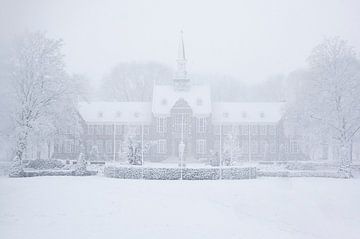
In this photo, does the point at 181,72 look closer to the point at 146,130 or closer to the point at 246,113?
the point at 146,130

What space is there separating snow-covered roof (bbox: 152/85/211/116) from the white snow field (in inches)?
773

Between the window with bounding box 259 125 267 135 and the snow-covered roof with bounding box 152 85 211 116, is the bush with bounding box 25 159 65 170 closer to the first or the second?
the snow-covered roof with bounding box 152 85 211 116

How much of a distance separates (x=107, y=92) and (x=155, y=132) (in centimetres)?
993

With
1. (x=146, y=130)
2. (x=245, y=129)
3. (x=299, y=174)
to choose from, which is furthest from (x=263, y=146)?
(x=299, y=174)

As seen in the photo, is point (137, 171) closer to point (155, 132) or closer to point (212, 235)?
point (212, 235)

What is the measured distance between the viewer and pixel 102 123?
37688mm

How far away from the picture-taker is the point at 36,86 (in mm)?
24125

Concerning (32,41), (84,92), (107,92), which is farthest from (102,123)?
(32,41)

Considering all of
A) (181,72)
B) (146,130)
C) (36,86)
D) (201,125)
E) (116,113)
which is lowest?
(146,130)

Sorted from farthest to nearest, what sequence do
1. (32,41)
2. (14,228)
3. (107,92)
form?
(107,92) → (32,41) → (14,228)

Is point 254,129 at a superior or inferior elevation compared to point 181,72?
inferior

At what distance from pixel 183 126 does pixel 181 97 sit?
8.78ft

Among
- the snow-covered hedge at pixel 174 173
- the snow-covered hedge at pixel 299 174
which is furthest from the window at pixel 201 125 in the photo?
the snow-covered hedge at pixel 174 173

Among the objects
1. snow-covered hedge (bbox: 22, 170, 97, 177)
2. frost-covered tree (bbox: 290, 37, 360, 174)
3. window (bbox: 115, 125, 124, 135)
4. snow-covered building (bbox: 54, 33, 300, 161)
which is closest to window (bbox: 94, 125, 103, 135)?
snow-covered building (bbox: 54, 33, 300, 161)
